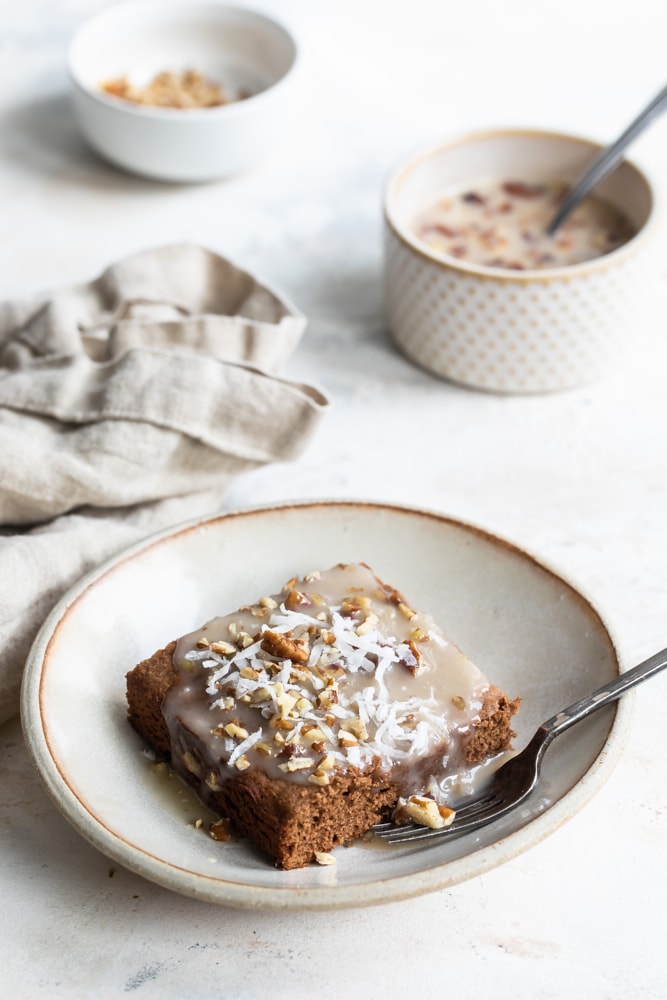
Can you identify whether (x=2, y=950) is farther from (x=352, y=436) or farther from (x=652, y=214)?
(x=652, y=214)

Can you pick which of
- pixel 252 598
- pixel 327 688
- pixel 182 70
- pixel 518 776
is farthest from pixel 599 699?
pixel 182 70

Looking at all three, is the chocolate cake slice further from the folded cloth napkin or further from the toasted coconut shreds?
the folded cloth napkin

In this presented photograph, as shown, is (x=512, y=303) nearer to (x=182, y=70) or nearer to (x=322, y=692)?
(x=322, y=692)

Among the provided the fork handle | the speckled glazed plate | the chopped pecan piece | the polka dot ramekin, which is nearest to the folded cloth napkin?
the speckled glazed plate

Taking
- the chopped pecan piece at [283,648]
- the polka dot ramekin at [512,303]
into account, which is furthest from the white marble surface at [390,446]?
the chopped pecan piece at [283,648]

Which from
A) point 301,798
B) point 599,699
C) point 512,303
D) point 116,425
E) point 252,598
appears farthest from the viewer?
point 512,303

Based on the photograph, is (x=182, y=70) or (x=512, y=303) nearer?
(x=512, y=303)
